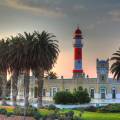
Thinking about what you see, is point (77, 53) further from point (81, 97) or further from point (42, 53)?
point (42, 53)

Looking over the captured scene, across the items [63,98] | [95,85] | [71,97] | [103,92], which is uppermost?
[95,85]

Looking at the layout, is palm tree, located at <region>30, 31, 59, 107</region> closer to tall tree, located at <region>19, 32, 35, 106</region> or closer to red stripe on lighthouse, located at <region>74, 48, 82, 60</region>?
tall tree, located at <region>19, 32, 35, 106</region>

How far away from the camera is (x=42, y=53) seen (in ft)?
248

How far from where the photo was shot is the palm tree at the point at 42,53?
75562 mm

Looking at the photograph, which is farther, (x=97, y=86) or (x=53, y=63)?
(x=97, y=86)

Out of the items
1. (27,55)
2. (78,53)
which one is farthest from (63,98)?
(78,53)

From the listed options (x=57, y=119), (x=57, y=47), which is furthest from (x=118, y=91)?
(x=57, y=119)

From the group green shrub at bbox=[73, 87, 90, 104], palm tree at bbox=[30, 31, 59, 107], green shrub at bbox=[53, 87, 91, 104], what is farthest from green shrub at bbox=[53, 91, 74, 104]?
palm tree at bbox=[30, 31, 59, 107]

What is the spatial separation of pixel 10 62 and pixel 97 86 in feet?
97.4

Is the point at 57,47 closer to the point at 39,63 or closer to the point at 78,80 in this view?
the point at 39,63

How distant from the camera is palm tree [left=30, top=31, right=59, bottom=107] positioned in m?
75.6

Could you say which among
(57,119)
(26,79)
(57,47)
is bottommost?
(57,119)

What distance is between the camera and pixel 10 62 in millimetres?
80625

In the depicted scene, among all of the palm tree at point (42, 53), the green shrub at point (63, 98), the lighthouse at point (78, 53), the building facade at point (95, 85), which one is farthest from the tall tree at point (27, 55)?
the lighthouse at point (78, 53)
